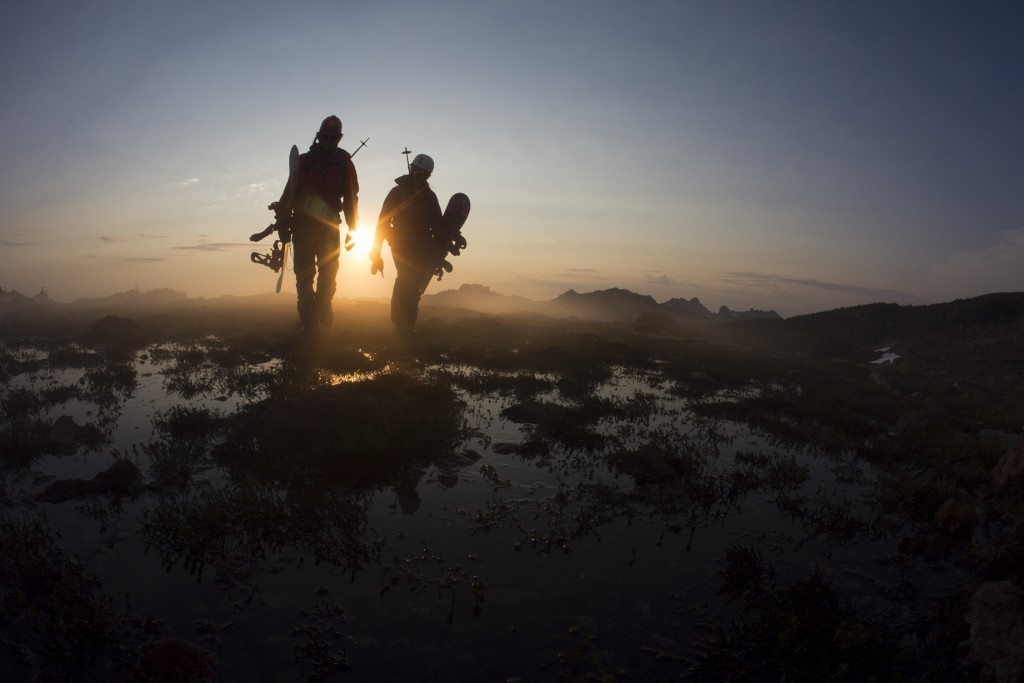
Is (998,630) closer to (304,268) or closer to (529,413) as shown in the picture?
(529,413)

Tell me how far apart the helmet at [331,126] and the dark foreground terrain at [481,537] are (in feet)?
20.6

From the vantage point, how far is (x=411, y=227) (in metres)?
14.7

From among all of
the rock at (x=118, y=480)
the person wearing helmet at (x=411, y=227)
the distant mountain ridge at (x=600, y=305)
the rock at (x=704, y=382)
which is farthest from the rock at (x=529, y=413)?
the distant mountain ridge at (x=600, y=305)

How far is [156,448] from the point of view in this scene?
5.89 metres

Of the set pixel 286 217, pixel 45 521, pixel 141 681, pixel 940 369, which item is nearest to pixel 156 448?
pixel 45 521

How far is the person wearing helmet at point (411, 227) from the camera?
14.4 m

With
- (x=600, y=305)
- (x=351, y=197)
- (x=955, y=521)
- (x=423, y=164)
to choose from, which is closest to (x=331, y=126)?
(x=351, y=197)

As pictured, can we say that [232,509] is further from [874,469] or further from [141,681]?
[874,469]

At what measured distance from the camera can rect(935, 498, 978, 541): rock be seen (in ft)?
16.3

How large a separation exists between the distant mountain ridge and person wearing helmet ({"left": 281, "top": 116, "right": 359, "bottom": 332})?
242 ft

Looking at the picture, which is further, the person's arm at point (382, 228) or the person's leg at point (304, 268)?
the person's arm at point (382, 228)

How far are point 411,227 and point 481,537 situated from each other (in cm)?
1178

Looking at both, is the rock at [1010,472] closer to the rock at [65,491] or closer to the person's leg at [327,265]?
the rock at [65,491]

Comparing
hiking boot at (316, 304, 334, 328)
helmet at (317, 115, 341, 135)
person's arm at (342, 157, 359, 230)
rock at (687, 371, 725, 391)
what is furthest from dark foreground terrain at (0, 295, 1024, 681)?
helmet at (317, 115, 341, 135)
